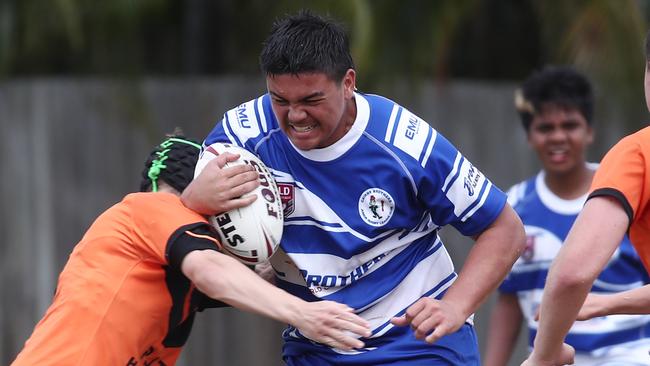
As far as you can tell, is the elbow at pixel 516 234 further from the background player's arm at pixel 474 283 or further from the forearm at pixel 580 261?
the forearm at pixel 580 261

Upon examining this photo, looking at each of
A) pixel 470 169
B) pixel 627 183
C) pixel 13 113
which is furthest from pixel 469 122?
pixel 627 183

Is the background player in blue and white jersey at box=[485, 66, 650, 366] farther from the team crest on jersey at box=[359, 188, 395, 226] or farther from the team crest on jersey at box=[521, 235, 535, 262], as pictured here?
the team crest on jersey at box=[359, 188, 395, 226]

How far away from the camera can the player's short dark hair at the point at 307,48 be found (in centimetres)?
459

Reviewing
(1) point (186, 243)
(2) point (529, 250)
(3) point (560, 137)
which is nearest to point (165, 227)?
(1) point (186, 243)

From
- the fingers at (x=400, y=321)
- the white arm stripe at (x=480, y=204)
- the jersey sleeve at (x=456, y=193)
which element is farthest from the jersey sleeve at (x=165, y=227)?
the white arm stripe at (x=480, y=204)

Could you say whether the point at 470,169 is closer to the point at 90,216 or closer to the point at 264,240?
the point at 264,240

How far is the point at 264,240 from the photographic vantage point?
4648mm

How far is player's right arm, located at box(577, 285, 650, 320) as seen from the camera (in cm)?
441

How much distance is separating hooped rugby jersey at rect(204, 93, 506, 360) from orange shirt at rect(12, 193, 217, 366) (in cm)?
41

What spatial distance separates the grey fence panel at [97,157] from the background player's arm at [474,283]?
5802 mm

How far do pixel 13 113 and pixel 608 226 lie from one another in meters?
7.42

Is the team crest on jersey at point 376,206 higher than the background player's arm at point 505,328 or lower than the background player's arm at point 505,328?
higher

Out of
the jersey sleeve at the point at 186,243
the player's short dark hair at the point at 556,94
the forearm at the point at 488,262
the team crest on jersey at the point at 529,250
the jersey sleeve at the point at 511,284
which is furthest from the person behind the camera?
the player's short dark hair at the point at 556,94

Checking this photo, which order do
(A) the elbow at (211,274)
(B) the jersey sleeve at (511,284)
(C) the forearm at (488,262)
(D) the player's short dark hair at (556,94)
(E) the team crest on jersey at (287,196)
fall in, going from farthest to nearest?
1. (D) the player's short dark hair at (556,94)
2. (B) the jersey sleeve at (511,284)
3. (E) the team crest on jersey at (287,196)
4. (C) the forearm at (488,262)
5. (A) the elbow at (211,274)
